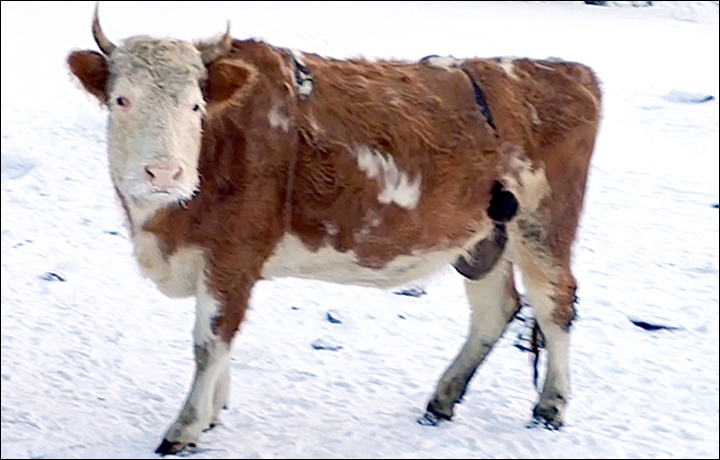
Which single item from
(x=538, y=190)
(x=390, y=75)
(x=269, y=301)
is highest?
(x=390, y=75)

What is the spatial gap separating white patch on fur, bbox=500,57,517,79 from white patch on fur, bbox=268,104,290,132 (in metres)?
0.49

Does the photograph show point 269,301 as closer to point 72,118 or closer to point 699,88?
point 72,118


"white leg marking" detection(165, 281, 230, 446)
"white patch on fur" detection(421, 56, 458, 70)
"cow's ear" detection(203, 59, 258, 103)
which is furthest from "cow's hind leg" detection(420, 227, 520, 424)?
Result: "cow's ear" detection(203, 59, 258, 103)

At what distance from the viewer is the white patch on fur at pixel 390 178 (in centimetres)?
172

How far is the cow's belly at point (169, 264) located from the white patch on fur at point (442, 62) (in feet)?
1.92

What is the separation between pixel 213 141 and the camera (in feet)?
5.29

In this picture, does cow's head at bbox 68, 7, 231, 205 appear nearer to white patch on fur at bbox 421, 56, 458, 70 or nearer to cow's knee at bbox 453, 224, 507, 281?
white patch on fur at bbox 421, 56, 458, 70

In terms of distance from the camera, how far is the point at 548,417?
186cm

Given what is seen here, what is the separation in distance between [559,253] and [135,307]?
3.07 ft

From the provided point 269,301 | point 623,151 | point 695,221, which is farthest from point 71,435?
point 623,151

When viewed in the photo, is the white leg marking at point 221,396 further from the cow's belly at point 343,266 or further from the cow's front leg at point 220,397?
the cow's belly at point 343,266

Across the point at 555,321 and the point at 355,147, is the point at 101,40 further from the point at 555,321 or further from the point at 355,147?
the point at 555,321

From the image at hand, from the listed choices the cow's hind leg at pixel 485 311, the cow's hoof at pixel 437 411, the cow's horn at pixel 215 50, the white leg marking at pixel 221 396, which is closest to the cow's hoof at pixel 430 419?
the cow's hoof at pixel 437 411

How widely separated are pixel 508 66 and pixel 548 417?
0.67 m
